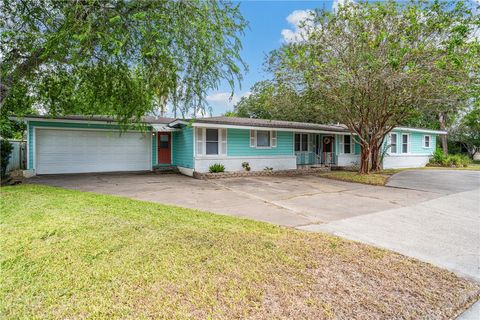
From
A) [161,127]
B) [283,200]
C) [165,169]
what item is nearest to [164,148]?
[165,169]

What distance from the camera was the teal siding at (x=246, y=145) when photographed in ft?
47.1

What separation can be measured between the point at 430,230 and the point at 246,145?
1038 cm

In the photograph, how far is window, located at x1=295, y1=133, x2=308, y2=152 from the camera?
17.3 m

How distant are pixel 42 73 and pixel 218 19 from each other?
5639 mm

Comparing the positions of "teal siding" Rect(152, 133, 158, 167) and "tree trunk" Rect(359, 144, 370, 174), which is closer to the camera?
"tree trunk" Rect(359, 144, 370, 174)

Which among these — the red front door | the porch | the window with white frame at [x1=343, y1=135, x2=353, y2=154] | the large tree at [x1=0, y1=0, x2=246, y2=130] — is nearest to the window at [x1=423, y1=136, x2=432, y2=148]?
the window with white frame at [x1=343, y1=135, x2=353, y2=154]

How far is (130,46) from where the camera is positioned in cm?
582

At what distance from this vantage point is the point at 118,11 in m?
5.27

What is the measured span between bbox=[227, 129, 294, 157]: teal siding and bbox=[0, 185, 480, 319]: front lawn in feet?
32.7

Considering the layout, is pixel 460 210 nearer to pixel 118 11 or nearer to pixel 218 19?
pixel 218 19

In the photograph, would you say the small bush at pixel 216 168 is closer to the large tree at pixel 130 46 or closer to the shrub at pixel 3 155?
the large tree at pixel 130 46

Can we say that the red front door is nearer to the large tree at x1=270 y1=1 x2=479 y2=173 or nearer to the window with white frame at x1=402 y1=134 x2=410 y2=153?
the large tree at x1=270 y1=1 x2=479 y2=173

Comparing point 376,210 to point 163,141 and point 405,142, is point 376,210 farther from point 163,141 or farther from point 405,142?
point 405,142

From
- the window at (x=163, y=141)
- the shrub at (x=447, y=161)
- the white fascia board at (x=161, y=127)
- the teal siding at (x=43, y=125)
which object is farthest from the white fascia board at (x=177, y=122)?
the shrub at (x=447, y=161)
